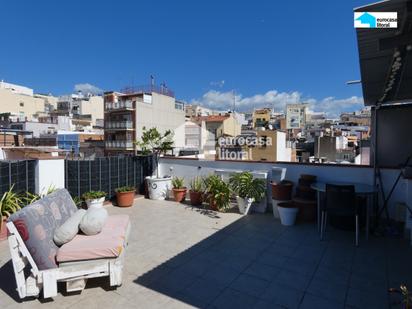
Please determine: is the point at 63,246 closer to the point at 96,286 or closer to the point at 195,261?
the point at 96,286

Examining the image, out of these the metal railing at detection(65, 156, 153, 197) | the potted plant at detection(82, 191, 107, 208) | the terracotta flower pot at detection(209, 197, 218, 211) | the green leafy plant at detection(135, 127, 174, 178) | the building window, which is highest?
the building window

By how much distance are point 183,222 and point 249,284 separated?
256cm

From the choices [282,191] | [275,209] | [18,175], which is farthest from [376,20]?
[18,175]

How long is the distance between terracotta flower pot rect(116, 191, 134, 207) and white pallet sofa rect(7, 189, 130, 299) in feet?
12.8

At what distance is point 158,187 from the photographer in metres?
7.40

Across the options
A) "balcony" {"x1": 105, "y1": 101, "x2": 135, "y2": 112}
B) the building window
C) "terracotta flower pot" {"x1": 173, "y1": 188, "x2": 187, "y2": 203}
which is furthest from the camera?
the building window

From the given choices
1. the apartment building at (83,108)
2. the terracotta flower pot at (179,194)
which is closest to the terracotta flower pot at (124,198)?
the terracotta flower pot at (179,194)

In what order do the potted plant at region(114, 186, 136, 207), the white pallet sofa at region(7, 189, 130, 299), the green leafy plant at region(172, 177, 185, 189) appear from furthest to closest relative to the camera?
the green leafy plant at region(172, 177, 185, 189) → the potted plant at region(114, 186, 136, 207) → the white pallet sofa at region(7, 189, 130, 299)

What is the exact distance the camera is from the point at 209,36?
16.4m

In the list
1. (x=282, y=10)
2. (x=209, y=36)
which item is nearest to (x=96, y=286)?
(x=282, y=10)

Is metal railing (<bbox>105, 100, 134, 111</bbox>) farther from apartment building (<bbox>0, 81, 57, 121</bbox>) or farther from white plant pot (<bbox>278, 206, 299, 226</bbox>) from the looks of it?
white plant pot (<bbox>278, 206, 299, 226</bbox>)

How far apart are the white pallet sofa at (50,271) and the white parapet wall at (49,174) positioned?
307cm

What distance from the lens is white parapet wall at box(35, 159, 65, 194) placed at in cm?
528

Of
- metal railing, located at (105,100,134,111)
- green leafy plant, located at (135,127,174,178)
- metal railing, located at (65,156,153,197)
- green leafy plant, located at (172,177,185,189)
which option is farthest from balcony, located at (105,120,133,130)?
green leafy plant, located at (172,177,185,189)
